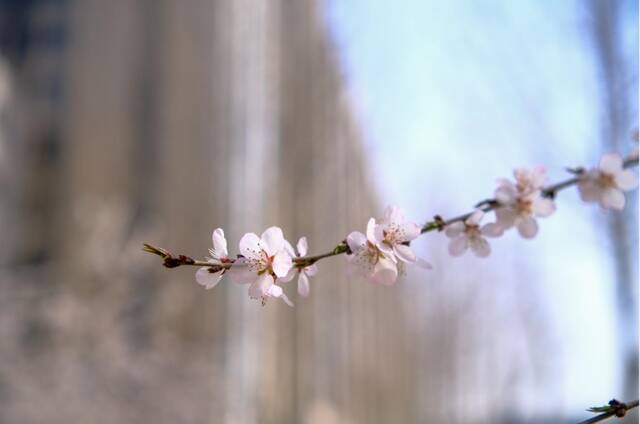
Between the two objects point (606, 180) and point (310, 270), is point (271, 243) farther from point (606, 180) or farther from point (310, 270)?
point (606, 180)

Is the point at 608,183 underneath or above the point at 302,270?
above

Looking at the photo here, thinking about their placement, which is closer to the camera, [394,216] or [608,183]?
[394,216]

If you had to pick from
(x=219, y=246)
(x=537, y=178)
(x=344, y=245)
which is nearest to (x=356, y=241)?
(x=344, y=245)

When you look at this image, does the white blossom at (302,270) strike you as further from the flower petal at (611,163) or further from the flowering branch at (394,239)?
the flower petal at (611,163)

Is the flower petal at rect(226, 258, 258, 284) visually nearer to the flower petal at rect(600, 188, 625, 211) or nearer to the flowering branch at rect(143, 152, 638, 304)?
the flowering branch at rect(143, 152, 638, 304)

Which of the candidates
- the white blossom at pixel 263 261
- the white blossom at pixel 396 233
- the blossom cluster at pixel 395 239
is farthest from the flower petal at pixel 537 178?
the white blossom at pixel 263 261

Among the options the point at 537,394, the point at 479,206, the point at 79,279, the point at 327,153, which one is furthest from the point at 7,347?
the point at 537,394

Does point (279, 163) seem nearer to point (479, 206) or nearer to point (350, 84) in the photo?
point (350, 84)
